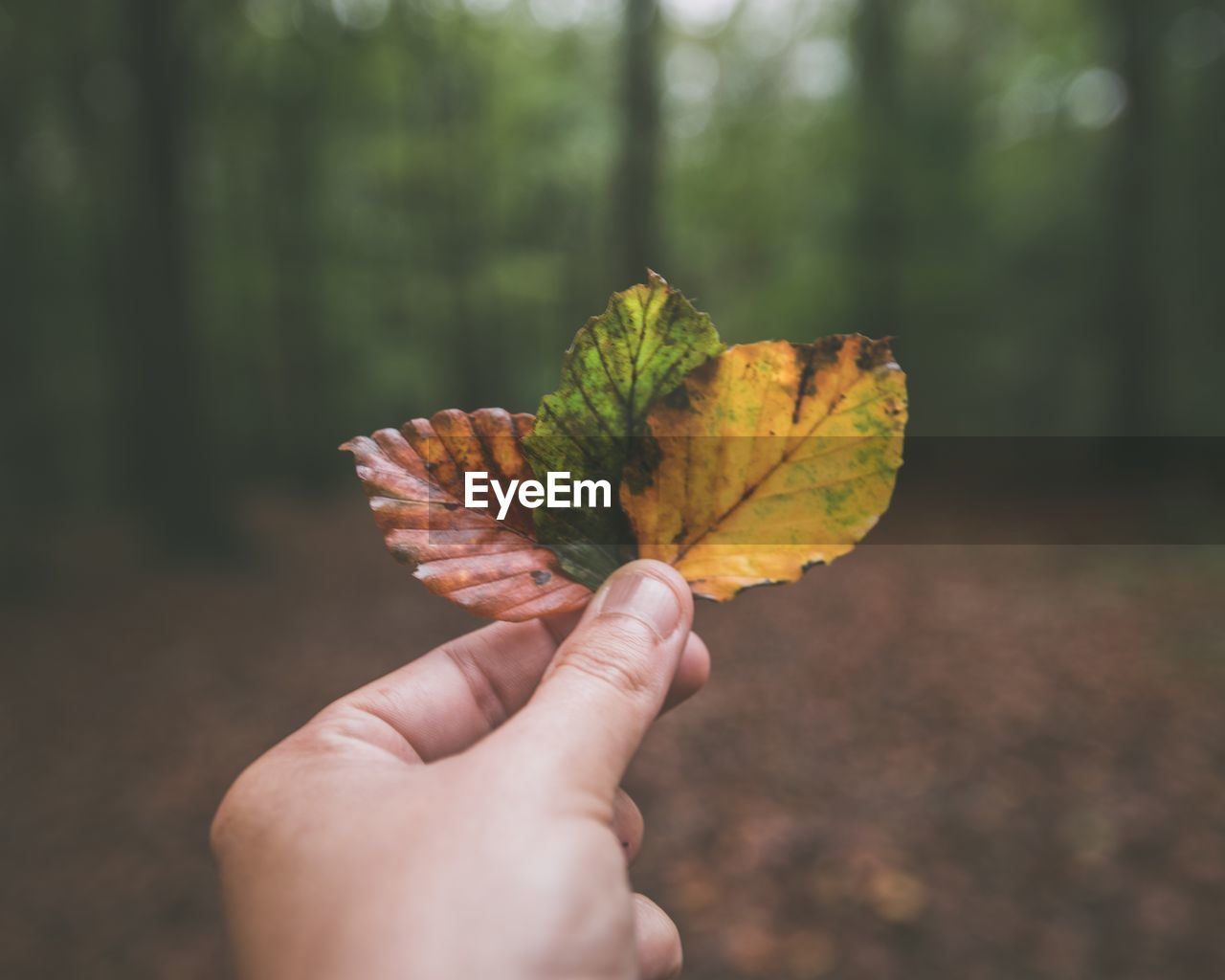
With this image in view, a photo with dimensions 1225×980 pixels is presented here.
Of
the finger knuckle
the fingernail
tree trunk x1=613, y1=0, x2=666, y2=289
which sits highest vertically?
tree trunk x1=613, y1=0, x2=666, y2=289

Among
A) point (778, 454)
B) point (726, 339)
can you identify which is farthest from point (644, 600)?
point (726, 339)

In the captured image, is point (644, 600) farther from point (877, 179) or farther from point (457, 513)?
point (877, 179)

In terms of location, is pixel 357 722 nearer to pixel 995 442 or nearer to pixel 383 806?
pixel 383 806

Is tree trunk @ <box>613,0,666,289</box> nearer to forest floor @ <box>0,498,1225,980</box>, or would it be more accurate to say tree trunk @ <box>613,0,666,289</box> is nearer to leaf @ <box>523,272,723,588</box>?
forest floor @ <box>0,498,1225,980</box>

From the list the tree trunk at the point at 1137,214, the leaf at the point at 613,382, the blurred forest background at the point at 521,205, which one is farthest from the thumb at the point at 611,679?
the tree trunk at the point at 1137,214

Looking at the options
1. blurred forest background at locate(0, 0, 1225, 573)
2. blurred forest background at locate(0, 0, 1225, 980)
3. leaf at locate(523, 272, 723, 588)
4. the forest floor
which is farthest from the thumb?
blurred forest background at locate(0, 0, 1225, 573)

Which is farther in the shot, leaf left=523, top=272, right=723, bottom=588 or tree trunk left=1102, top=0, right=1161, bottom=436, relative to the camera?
tree trunk left=1102, top=0, right=1161, bottom=436

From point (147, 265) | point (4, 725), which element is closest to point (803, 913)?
point (4, 725)
